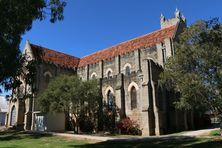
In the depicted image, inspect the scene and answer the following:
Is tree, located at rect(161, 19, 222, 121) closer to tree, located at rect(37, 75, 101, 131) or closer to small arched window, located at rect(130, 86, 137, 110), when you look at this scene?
small arched window, located at rect(130, 86, 137, 110)

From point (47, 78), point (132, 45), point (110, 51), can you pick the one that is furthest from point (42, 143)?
point (110, 51)

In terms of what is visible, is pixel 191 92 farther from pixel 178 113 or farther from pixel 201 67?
pixel 178 113

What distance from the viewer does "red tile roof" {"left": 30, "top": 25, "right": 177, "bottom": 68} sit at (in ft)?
125

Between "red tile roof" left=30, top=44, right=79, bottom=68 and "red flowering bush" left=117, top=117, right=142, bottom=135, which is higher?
"red tile roof" left=30, top=44, right=79, bottom=68

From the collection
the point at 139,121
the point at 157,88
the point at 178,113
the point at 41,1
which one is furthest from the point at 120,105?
the point at 41,1

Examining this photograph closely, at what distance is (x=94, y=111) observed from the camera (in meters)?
33.9

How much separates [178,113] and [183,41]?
1557 cm

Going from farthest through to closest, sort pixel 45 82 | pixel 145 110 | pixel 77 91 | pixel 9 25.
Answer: pixel 45 82 < pixel 77 91 < pixel 145 110 < pixel 9 25

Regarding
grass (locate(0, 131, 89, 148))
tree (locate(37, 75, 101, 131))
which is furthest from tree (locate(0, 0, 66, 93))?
tree (locate(37, 75, 101, 131))

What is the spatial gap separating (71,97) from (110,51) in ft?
56.7

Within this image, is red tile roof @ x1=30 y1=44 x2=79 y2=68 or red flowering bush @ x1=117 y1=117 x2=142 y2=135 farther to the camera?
red tile roof @ x1=30 y1=44 x2=79 y2=68

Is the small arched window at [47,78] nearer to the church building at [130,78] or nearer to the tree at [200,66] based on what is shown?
the church building at [130,78]

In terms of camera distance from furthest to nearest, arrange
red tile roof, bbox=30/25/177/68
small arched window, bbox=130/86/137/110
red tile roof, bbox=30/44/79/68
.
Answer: red tile roof, bbox=30/44/79/68, red tile roof, bbox=30/25/177/68, small arched window, bbox=130/86/137/110

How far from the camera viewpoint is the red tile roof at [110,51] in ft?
125
